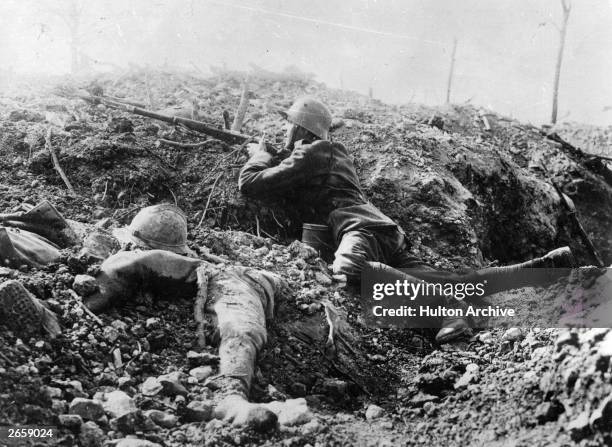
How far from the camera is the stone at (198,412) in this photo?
2236 millimetres

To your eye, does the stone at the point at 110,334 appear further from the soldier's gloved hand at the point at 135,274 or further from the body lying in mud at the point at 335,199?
the body lying in mud at the point at 335,199

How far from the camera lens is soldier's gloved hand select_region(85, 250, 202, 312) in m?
2.83

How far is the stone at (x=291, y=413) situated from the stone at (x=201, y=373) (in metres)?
0.39

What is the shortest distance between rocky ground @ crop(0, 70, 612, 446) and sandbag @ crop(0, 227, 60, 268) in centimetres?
10

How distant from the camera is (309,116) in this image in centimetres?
494

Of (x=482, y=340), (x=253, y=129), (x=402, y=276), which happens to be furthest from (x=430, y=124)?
(x=482, y=340)

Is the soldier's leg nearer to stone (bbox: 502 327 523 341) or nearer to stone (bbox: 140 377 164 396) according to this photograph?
stone (bbox: 502 327 523 341)

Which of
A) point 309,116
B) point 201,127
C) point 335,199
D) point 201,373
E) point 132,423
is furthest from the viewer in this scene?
point 201,127

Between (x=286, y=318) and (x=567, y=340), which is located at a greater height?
(x=567, y=340)

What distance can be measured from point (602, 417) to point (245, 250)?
2866 millimetres

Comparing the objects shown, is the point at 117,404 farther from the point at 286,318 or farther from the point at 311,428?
the point at 286,318

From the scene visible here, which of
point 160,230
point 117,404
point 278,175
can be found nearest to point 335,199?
point 278,175

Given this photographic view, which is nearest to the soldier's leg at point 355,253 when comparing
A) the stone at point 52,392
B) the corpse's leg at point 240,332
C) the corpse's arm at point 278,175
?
the corpse's arm at point 278,175

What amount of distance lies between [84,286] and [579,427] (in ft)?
7.55
